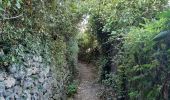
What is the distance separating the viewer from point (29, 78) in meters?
5.01

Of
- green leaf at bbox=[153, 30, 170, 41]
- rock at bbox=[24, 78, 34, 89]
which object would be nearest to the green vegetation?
green leaf at bbox=[153, 30, 170, 41]

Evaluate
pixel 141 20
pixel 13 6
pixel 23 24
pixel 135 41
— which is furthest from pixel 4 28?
pixel 141 20

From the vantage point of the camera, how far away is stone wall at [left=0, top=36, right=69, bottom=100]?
13.1 feet

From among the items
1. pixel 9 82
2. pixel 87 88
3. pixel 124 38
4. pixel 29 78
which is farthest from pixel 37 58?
pixel 87 88

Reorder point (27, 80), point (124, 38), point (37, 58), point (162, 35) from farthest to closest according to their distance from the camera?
point (124, 38) → point (37, 58) → point (27, 80) → point (162, 35)

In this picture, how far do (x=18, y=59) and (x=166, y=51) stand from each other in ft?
7.76

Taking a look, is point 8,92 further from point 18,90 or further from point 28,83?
point 28,83

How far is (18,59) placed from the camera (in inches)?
173

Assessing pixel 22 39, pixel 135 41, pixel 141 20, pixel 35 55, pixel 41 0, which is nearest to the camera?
pixel 22 39

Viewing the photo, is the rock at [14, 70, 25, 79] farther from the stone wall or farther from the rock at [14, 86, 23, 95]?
the rock at [14, 86, 23, 95]

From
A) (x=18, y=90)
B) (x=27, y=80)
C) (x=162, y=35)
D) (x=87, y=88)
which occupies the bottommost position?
(x=87, y=88)

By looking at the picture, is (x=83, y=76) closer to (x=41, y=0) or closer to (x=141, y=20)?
(x=141, y=20)

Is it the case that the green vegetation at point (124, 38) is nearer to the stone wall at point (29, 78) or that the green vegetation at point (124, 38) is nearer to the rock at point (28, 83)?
the stone wall at point (29, 78)

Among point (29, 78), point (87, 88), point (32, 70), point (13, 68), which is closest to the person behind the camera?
point (13, 68)
